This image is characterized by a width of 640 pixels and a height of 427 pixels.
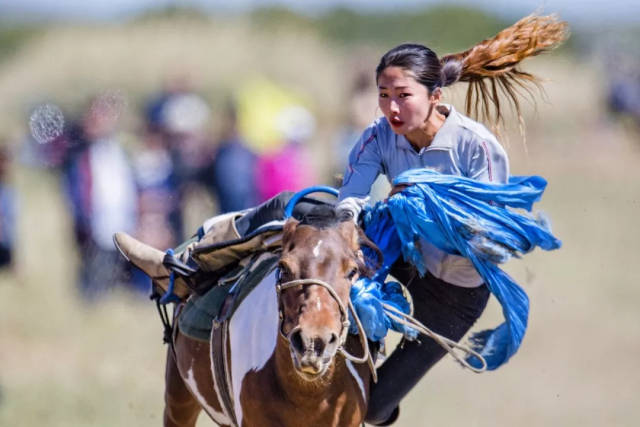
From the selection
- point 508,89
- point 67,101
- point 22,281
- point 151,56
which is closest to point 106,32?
point 151,56

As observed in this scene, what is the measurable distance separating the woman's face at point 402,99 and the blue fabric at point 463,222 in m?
0.20

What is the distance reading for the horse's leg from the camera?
5.81 metres

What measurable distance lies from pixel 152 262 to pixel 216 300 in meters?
0.57

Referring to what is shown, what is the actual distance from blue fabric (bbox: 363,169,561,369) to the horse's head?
362 millimetres

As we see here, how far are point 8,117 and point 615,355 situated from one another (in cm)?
1508

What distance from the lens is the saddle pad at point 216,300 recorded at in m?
4.90

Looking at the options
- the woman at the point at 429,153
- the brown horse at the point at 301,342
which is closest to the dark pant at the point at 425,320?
the woman at the point at 429,153

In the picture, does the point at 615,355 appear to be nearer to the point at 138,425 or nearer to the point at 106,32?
the point at 138,425

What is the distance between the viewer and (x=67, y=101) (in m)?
18.6

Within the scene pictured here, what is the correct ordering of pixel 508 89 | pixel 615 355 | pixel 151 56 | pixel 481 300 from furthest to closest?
1. pixel 151 56
2. pixel 615 355
3. pixel 508 89
4. pixel 481 300

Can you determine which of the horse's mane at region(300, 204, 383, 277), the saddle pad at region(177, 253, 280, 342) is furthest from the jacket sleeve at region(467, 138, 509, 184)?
the saddle pad at region(177, 253, 280, 342)

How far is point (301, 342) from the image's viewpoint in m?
3.86

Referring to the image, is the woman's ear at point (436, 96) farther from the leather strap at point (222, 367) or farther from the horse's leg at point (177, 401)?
the horse's leg at point (177, 401)

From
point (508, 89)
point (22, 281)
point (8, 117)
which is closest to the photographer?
point (508, 89)
